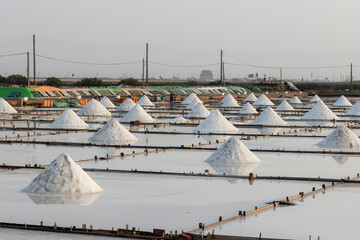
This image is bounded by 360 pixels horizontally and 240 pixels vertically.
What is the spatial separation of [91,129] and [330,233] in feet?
55.9

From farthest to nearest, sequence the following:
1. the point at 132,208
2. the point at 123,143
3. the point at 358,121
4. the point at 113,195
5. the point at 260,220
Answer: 1. the point at 358,121
2. the point at 123,143
3. the point at 113,195
4. the point at 132,208
5. the point at 260,220

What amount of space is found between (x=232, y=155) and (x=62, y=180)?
521 cm

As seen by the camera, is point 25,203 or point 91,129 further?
point 91,129

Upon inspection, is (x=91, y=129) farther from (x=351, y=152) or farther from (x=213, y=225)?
(x=213, y=225)

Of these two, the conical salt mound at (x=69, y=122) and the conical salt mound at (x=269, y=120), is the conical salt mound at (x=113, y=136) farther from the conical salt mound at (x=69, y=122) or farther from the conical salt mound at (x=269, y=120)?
the conical salt mound at (x=269, y=120)

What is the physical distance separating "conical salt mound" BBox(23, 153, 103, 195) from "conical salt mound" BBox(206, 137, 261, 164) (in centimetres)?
464

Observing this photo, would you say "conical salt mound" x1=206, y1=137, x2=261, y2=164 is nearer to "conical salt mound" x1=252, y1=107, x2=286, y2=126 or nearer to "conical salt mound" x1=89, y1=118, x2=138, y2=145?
"conical salt mound" x1=89, y1=118, x2=138, y2=145

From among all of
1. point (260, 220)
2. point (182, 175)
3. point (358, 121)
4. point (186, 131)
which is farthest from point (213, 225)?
point (358, 121)

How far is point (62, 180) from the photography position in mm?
11469

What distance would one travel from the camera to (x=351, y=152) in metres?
17.9

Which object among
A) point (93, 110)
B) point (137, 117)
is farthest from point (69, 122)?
point (93, 110)

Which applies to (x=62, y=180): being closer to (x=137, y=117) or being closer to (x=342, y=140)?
(x=342, y=140)

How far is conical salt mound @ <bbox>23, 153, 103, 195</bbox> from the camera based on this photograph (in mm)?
11383

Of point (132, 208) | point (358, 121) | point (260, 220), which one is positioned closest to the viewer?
point (260, 220)
